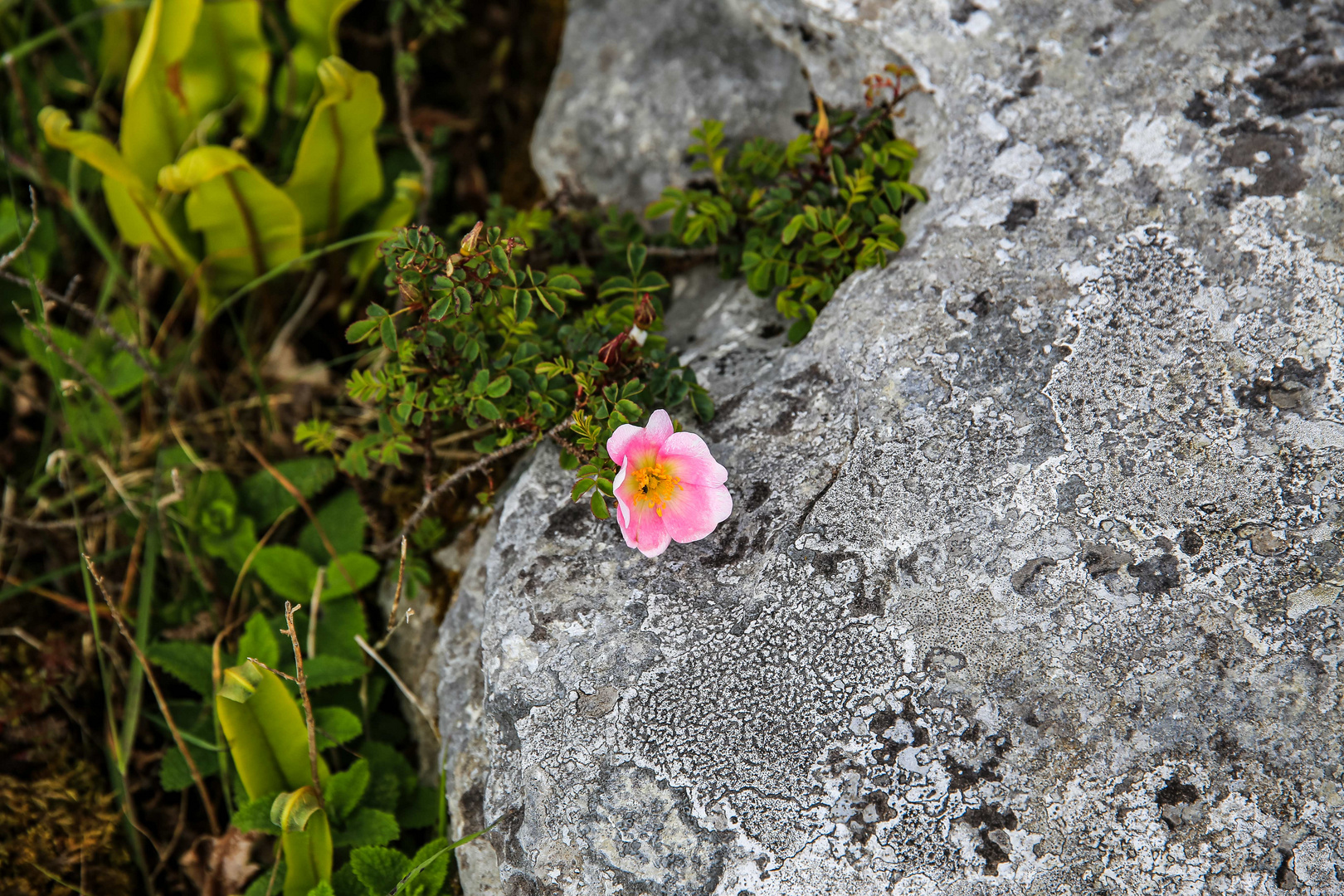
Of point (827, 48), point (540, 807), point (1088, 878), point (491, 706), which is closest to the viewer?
point (1088, 878)


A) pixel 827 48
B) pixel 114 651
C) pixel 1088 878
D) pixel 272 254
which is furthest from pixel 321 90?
pixel 1088 878

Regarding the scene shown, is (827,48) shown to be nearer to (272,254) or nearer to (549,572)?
(549,572)

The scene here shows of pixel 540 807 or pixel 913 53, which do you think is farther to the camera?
pixel 913 53

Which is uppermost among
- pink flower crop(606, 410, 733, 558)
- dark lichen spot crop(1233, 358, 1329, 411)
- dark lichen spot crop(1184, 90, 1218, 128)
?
dark lichen spot crop(1184, 90, 1218, 128)

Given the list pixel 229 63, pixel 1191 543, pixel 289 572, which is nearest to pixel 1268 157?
pixel 1191 543

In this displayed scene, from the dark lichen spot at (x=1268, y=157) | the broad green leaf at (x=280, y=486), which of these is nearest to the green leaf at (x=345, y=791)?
the broad green leaf at (x=280, y=486)

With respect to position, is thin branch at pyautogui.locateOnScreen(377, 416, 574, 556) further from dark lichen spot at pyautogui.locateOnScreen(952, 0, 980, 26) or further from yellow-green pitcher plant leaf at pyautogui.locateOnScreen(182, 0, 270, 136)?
yellow-green pitcher plant leaf at pyautogui.locateOnScreen(182, 0, 270, 136)

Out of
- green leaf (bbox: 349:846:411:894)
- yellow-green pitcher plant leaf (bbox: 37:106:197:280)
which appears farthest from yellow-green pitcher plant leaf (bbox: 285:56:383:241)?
green leaf (bbox: 349:846:411:894)
